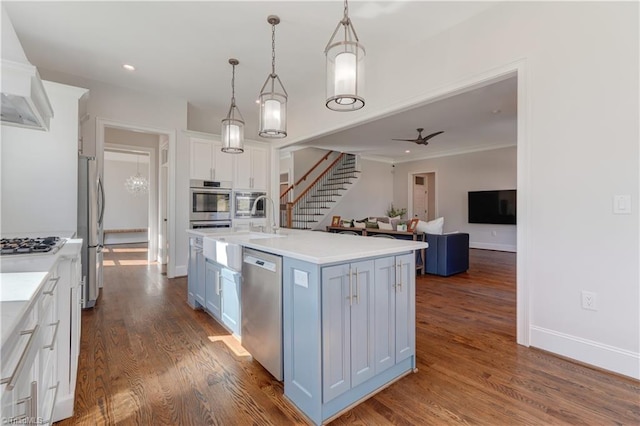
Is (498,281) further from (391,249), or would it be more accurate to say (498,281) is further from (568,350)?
(391,249)

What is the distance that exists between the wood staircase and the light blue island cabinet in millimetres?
6143

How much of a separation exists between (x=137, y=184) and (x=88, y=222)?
20.1 ft

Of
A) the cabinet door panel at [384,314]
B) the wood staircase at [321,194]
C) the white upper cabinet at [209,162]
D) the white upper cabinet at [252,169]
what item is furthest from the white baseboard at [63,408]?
the wood staircase at [321,194]

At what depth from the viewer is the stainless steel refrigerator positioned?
3320mm

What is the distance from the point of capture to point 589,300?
217cm

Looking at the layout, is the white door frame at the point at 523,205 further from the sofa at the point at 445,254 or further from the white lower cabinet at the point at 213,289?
the white lower cabinet at the point at 213,289

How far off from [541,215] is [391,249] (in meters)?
1.42

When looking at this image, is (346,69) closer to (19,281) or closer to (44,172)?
(19,281)

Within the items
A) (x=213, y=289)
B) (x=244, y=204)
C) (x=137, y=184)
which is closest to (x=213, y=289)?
(x=213, y=289)

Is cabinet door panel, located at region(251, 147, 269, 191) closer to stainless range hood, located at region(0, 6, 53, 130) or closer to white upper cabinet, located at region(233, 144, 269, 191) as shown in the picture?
white upper cabinet, located at region(233, 144, 269, 191)

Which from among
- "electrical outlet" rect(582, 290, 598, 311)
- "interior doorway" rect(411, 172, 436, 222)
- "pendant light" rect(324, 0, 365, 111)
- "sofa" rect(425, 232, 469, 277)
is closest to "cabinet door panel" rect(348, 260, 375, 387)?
"pendant light" rect(324, 0, 365, 111)

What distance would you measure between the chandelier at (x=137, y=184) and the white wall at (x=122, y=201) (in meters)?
0.07

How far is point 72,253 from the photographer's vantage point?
1.60 meters

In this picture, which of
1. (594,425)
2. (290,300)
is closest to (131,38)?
(290,300)
